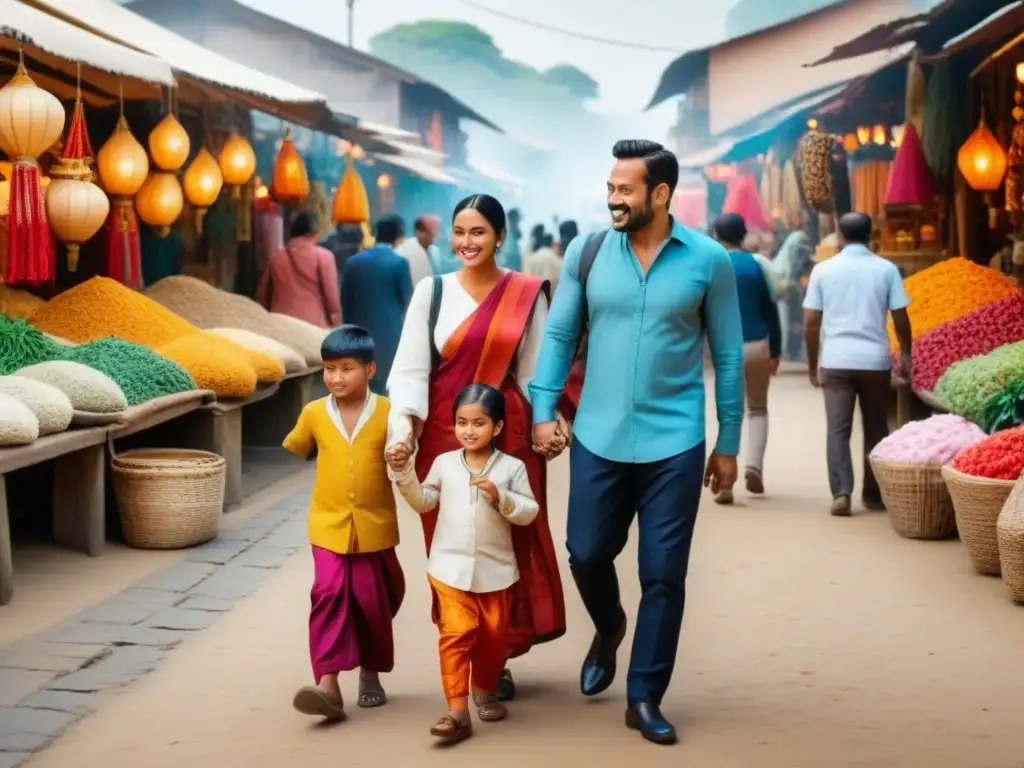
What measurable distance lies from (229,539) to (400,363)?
3708 millimetres

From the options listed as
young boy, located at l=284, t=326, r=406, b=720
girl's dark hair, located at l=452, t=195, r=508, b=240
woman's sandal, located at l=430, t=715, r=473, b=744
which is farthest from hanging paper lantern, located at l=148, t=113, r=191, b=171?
woman's sandal, located at l=430, t=715, r=473, b=744

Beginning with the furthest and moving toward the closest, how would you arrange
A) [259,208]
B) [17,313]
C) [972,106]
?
[259,208]
[972,106]
[17,313]

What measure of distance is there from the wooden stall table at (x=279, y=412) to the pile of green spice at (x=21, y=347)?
3.86 metres

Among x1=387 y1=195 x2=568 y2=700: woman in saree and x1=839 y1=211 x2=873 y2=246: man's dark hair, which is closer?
x1=387 y1=195 x2=568 y2=700: woman in saree

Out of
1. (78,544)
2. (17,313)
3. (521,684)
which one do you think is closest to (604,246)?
(521,684)

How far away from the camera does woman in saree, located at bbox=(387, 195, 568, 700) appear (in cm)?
496

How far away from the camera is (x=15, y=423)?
6.59 meters

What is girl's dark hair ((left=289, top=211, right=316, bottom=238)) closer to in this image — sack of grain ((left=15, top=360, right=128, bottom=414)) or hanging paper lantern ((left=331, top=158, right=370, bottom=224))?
hanging paper lantern ((left=331, top=158, right=370, bottom=224))

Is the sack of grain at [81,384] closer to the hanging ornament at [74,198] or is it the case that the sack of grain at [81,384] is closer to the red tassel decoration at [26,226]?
the red tassel decoration at [26,226]

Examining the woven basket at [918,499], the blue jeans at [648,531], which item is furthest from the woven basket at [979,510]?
the blue jeans at [648,531]

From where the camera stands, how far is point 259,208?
51.9ft

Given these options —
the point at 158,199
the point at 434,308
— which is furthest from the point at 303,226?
the point at 434,308

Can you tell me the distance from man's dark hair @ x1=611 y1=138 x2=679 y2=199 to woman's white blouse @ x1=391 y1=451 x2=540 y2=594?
3.36 feet

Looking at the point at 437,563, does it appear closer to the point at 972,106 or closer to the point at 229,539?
the point at 229,539
